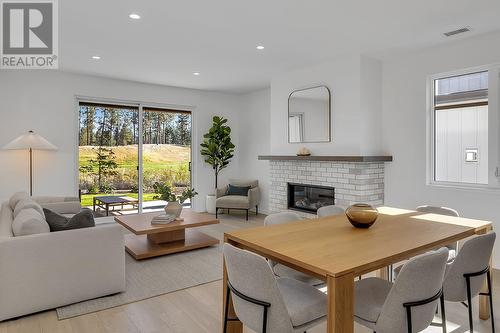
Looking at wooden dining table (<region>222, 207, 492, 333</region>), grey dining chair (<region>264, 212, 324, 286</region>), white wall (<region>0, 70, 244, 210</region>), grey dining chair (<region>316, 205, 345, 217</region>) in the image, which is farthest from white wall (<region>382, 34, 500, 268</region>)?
white wall (<region>0, 70, 244, 210</region>)

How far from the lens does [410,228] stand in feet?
7.29

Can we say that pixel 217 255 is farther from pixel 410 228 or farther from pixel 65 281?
pixel 410 228

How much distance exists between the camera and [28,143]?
468 centimetres

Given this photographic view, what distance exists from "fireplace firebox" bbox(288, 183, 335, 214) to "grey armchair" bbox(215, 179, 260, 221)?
104 centimetres

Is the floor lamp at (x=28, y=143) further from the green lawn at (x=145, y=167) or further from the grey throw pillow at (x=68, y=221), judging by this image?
the grey throw pillow at (x=68, y=221)

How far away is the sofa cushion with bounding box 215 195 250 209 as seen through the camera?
20.5 ft

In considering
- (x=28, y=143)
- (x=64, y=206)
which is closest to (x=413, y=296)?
(x=64, y=206)

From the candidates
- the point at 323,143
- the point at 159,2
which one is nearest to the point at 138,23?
the point at 159,2

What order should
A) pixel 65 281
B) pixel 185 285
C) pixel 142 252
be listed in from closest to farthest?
1. pixel 65 281
2. pixel 185 285
3. pixel 142 252

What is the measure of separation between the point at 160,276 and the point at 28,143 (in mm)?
2970

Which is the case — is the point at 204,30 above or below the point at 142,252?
above

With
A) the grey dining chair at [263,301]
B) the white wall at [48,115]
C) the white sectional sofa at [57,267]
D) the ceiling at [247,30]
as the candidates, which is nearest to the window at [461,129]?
the ceiling at [247,30]

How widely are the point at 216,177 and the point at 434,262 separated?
562 cm

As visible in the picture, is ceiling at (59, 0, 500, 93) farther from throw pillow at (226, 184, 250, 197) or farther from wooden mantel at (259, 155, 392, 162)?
throw pillow at (226, 184, 250, 197)
